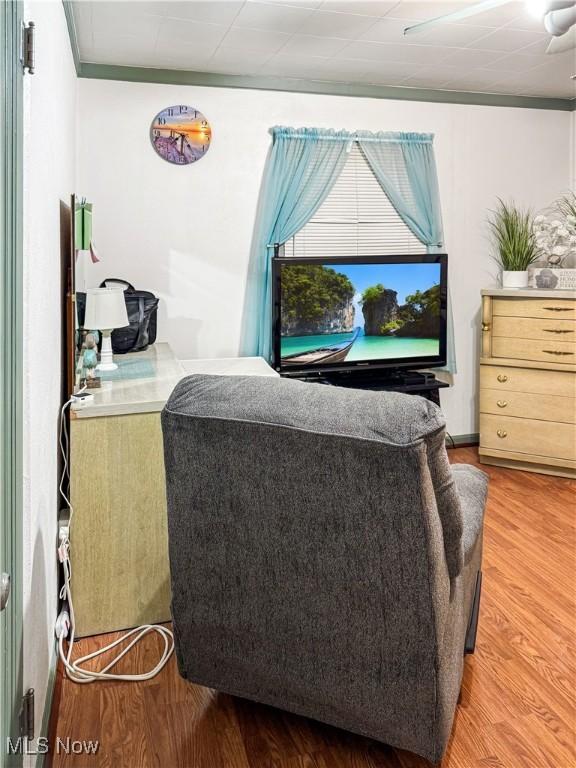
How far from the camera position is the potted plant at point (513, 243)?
4.46 m

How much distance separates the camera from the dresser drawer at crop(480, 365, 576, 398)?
13.4ft

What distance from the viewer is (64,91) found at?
271cm

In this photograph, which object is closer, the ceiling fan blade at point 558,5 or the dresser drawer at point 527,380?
the ceiling fan blade at point 558,5

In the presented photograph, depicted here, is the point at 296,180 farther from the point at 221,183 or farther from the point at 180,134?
the point at 180,134

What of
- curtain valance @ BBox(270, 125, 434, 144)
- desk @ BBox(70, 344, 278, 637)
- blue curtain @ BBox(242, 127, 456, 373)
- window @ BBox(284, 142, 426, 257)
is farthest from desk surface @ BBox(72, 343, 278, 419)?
curtain valance @ BBox(270, 125, 434, 144)

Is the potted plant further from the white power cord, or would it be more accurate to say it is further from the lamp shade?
the white power cord

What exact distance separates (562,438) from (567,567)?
1.35 metres

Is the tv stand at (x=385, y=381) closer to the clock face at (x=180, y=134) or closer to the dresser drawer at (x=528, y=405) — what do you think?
the dresser drawer at (x=528, y=405)

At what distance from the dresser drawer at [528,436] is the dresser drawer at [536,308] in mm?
653

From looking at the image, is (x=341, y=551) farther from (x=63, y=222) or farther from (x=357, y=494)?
(x=63, y=222)

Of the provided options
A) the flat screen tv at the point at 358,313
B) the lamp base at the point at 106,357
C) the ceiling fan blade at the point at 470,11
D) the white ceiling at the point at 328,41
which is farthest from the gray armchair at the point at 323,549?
the flat screen tv at the point at 358,313

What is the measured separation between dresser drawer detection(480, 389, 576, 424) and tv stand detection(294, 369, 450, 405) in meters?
0.29

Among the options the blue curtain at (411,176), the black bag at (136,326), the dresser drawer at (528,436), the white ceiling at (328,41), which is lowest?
the dresser drawer at (528,436)
